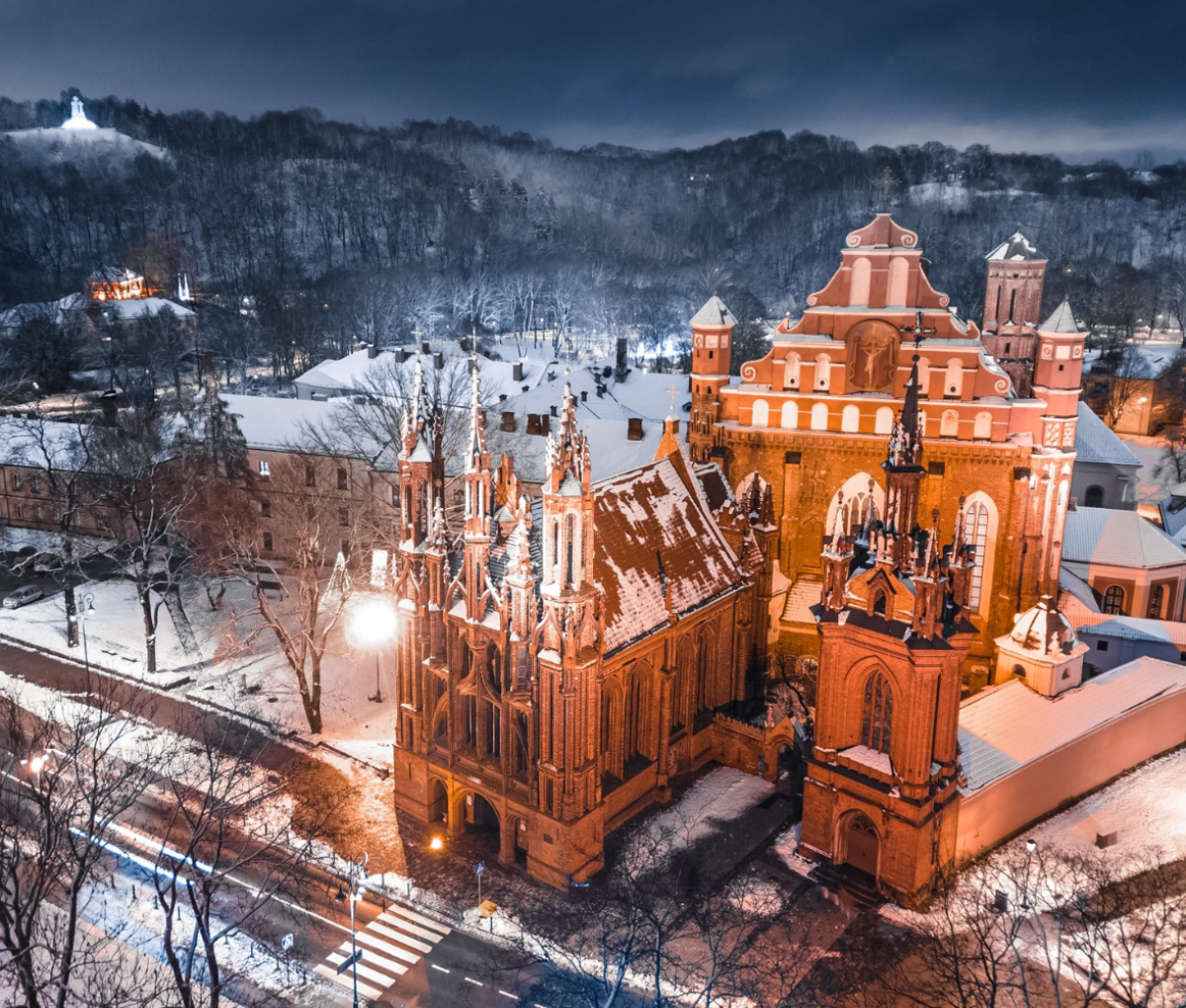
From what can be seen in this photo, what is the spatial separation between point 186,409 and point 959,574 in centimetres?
4262

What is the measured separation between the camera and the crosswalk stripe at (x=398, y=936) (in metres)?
25.2

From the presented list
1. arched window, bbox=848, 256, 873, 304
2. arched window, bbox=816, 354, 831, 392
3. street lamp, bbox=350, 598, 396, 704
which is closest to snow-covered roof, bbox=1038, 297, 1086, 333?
arched window, bbox=848, 256, 873, 304

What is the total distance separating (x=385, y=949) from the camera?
25156mm

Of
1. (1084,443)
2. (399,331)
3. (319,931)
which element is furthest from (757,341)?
(319,931)

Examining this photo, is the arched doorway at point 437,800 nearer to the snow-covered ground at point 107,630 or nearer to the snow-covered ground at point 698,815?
the snow-covered ground at point 698,815

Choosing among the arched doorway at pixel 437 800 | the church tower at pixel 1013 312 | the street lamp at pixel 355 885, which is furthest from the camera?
the church tower at pixel 1013 312

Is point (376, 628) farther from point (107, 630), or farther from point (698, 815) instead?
point (698, 815)

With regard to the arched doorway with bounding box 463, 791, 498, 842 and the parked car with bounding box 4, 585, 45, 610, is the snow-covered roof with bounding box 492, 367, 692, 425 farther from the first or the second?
the arched doorway with bounding box 463, 791, 498, 842

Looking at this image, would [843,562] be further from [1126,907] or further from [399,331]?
[399,331]

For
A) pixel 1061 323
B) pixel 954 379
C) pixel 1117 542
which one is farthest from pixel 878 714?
pixel 1117 542

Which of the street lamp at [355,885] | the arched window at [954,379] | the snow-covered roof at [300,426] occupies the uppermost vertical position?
the arched window at [954,379]

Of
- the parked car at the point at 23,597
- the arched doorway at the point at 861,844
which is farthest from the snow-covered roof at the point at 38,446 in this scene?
the arched doorway at the point at 861,844

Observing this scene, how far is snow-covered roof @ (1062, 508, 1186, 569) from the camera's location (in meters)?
42.5

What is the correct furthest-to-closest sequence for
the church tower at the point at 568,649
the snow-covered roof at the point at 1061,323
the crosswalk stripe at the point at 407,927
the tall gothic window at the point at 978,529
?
the tall gothic window at the point at 978,529 < the snow-covered roof at the point at 1061,323 < the crosswalk stripe at the point at 407,927 < the church tower at the point at 568,649
